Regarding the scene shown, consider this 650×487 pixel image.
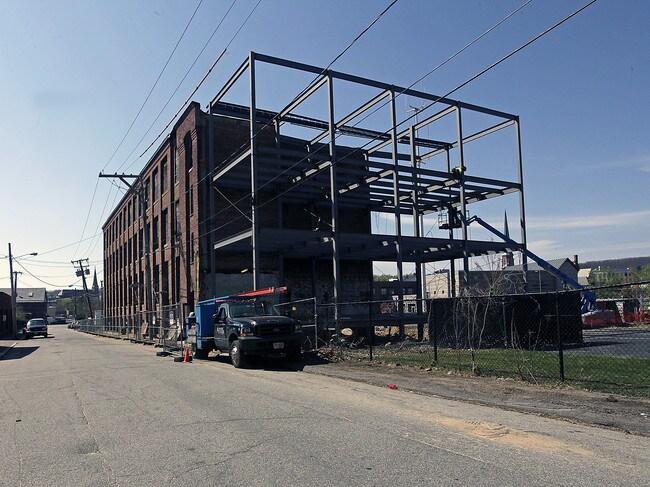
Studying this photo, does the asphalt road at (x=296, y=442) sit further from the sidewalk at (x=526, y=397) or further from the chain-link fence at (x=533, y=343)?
the chain-link fence at (x=533, y=343)

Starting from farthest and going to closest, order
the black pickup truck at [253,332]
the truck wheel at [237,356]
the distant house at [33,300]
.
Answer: the distant house at [33,300] → the truck wheel at [237,356] → the black pickup truck at [253,332]

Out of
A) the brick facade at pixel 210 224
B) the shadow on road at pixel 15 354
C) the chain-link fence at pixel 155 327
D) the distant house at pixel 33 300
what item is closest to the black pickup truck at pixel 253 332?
the chain-link fence at pixel 155 327

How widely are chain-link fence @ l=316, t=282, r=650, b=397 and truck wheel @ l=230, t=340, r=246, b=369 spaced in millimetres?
3174

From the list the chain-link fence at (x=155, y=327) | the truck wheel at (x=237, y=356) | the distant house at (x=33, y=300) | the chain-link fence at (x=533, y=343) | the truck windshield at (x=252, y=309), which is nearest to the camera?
the chain-link fence at (x=533, y=343)

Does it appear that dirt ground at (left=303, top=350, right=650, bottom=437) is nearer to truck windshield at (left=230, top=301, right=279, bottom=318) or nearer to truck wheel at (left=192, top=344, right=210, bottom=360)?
truck windshield at (left=230, top=301, right=279, bottom=318)

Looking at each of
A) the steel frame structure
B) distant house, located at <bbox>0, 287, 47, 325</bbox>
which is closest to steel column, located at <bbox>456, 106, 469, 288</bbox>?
the steel frame structure

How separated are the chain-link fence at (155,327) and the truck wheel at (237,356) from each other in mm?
8329

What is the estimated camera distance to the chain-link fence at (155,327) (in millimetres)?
26589

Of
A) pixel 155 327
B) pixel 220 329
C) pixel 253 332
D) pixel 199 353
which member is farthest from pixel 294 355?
pixel 155 327

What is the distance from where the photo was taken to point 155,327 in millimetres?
32594

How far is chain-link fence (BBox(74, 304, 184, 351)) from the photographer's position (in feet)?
87.2

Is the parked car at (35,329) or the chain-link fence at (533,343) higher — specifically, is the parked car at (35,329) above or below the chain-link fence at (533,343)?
below

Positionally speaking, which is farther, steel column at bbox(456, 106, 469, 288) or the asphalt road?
steel column at bbox(456, 106, 469, 288)

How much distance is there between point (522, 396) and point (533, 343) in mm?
9880
